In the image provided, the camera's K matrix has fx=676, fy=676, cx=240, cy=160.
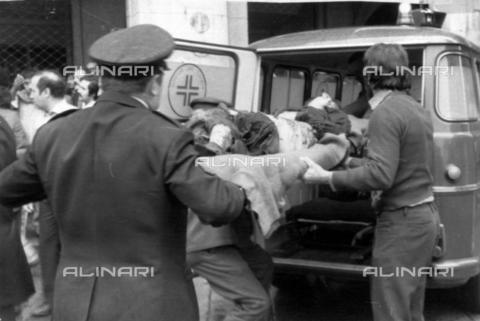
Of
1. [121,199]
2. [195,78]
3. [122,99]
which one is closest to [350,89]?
[195,78]

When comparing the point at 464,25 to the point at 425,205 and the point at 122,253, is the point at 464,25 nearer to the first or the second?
the point at 425,205

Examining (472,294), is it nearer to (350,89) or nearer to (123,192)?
(350,89)

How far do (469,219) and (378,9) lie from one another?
7270mm

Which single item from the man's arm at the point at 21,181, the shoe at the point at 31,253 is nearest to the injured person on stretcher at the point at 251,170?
the man's arm at the point at 21,181

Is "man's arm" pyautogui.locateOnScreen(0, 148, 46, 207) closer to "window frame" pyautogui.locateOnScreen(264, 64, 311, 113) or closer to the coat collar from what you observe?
the coat collar

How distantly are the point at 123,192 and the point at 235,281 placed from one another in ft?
4.96

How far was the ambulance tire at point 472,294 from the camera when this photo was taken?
4.87 m

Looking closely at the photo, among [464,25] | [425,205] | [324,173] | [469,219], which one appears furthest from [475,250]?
[464,25]

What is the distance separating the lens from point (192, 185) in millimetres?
2109

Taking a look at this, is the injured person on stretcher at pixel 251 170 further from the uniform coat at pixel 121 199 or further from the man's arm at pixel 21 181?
the man's arm at pixel 21 181

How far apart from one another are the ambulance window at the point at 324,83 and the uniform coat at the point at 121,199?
3.85m

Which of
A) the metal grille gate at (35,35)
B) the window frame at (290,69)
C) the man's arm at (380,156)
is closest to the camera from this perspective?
the man's arm at (380,156)

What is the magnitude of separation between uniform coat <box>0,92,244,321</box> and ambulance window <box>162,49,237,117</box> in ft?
6.75

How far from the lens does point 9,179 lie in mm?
2264
